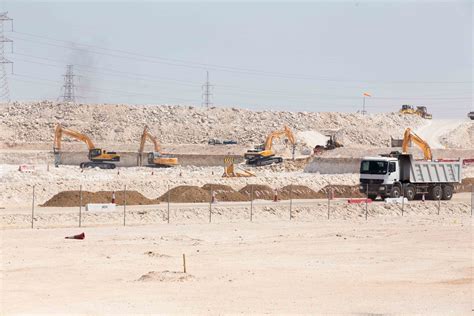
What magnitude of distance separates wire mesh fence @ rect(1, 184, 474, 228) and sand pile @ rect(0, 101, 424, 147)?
2504 inches

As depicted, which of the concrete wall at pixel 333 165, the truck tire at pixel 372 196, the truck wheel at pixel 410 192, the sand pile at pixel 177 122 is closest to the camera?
the truck wheel at pixel 410 192

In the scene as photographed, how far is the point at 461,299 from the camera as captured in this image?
23.0 meters

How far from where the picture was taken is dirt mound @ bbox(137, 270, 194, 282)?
24.3 meters

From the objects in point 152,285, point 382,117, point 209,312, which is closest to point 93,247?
point 152,285

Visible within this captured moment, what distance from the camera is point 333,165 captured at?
254 ft

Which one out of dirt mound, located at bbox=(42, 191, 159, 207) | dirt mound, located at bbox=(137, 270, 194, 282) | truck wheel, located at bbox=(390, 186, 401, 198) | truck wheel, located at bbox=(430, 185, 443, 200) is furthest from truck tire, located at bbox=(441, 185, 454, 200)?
dirt mound, located at bbox=(137, 270, 194, 282)

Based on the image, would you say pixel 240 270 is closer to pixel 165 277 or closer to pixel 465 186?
pixel 165 277

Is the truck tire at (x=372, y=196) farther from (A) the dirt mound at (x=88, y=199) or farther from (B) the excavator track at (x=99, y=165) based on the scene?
(B) the excavator track at (x=99, y=165)

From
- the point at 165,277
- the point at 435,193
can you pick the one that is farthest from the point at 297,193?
the point at 165,277

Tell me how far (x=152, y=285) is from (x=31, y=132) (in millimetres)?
98081

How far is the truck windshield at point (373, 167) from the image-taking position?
50312 mm

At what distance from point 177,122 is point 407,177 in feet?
252

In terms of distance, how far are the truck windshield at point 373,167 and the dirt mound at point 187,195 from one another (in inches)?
344

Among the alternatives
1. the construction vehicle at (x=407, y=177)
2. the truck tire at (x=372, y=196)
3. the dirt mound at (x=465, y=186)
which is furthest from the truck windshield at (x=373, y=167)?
the dirt mound at (x=465, y=186)
